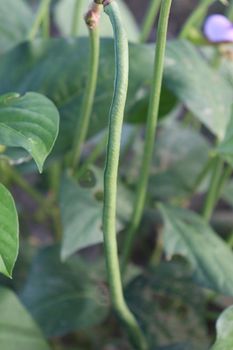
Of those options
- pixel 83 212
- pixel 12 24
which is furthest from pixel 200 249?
pixel 12 24

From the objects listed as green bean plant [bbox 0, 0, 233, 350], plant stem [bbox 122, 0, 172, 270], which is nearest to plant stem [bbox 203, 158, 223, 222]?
green bean plant [bbox 0, 0, 233, 350]

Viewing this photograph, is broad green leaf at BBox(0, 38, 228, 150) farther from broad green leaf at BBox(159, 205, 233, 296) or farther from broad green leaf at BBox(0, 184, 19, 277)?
broad green leaf at BBox(0, 184, 19, 277)

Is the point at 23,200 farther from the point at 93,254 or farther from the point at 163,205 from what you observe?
the point at 163,205

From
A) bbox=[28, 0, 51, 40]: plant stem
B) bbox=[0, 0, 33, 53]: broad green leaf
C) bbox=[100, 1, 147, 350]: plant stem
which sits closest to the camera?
bbox=[100, 1, 147, 350]: plant stem

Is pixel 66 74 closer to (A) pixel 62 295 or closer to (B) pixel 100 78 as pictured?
(B) pixel 100 78

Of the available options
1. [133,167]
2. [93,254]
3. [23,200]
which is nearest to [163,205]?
[133,167]

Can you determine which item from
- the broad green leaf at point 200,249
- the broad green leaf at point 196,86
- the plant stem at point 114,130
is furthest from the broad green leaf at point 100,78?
the plant stem at point 114,130

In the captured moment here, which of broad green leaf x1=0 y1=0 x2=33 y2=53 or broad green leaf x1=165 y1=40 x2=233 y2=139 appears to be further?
broad green leaf x1=0 y1=0 x2=33 y2=53

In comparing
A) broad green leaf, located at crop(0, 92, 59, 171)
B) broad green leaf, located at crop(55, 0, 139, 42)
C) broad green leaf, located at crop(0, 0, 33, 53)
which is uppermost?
broad green leaf, located at crop(0, 92, 59, 171)
